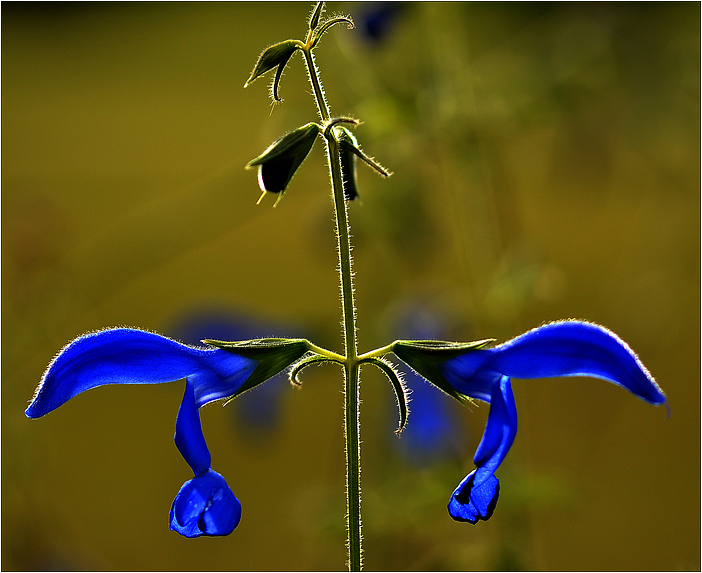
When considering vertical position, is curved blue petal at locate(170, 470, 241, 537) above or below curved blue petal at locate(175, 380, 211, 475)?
below

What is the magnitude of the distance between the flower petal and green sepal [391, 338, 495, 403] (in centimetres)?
3

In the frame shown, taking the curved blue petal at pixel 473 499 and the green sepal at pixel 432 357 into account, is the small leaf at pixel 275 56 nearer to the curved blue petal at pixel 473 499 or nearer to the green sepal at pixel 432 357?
the green sepal at pixel 432 357

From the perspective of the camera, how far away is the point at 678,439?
Result: 117 inches

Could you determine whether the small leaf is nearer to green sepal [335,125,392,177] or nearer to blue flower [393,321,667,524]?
green sepal [335,125,392,177]

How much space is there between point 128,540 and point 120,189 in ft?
7.63

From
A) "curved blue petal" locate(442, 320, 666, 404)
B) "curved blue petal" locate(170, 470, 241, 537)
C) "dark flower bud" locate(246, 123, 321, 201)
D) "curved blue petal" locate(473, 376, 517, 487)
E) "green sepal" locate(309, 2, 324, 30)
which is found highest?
"green sepal" locate(309, 2, 324, 30)

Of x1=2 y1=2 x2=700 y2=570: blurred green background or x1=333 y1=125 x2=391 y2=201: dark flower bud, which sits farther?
x1=2 y1=2 x2=700 y2=570: blurred green background

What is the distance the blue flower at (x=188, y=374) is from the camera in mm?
527

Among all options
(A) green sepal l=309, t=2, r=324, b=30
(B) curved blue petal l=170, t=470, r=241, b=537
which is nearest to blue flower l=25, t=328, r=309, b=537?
(B) curved blue petal l=170, t=470, r=241, b=537

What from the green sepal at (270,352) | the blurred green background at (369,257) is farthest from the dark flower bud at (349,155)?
the blurred green background at (369,257)

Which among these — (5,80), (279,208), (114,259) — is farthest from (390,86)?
(5,80)

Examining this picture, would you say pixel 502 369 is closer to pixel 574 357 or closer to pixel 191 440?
pixel 574 357

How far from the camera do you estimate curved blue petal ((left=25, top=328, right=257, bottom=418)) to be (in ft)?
1.82

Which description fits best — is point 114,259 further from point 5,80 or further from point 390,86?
point 5,80
